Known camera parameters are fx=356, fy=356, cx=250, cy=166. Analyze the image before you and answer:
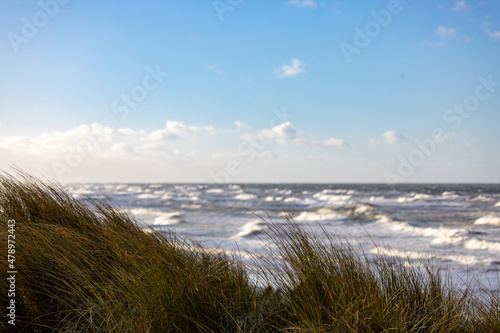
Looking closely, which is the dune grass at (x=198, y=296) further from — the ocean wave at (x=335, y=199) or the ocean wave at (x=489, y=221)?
the ocean wave at (x=335, y=199)

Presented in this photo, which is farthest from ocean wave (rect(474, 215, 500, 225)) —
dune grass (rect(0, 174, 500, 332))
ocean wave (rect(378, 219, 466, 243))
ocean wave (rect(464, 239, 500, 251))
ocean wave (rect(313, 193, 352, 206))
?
dune grass (rect(0, 174, 500, 332))

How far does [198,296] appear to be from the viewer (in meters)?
2.47

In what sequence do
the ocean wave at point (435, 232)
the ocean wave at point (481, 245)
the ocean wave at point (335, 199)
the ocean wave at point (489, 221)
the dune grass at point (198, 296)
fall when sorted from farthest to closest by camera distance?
the ocean wave at point (335, 199)
the ocean wave at point (489, 221)
the ocean wave at point (435, 232)
the ocean wave at point (481, 245)
the dune grass at point (198, 296)

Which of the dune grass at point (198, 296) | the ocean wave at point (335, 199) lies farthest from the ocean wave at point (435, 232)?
the ocean wave at point (335, 199)

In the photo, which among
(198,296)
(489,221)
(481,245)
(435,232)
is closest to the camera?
(198,296)

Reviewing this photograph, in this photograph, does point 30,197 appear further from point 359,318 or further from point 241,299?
point 359,318

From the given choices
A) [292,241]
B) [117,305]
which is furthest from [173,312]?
[292,241]

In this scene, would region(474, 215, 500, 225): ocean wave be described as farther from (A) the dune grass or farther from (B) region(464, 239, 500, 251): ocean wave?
(A) the dune grass

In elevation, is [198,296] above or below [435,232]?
above

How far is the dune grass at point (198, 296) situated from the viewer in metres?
2.31

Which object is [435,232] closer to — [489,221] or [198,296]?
[489,221]

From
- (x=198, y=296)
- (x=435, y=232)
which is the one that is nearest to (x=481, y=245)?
(x=435, y=232)

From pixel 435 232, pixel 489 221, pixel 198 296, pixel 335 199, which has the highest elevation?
pixel 198 296

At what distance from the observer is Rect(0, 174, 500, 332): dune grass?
2311 millimetres
